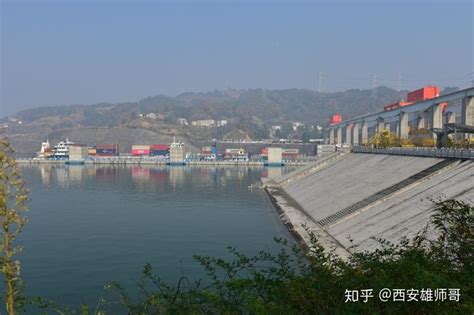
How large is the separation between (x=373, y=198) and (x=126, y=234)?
2462 centimetres

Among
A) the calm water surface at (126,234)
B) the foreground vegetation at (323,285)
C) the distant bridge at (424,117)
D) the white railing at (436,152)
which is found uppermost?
the distant bridge at (424,117)

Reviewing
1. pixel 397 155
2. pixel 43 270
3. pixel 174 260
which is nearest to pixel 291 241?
pixel 174 260

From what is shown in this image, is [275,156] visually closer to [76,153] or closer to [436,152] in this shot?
[76,153]

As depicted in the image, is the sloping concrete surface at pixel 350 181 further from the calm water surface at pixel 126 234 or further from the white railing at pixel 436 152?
the calm water surface at pixel 126 234

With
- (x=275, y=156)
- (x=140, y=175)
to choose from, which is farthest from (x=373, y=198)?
(x=275, y=156)

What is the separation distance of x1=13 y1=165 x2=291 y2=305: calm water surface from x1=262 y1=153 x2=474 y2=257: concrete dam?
379 cm

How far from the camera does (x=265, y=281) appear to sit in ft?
31.6

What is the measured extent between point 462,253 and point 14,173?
8.99 metres

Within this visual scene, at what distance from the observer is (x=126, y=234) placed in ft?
144

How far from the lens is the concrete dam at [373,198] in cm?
3256

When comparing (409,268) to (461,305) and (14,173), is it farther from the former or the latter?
(14,173)

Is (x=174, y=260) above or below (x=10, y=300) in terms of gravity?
below

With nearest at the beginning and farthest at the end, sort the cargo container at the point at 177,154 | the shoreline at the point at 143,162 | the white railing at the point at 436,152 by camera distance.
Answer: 1. the white railing at the point at 436,152
2. the cargo container at the point at 177,154
3. the shoreline at the point at 143,162

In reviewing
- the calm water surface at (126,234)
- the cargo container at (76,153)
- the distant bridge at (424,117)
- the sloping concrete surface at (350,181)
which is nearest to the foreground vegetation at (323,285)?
the calm water surface at (126,234)
